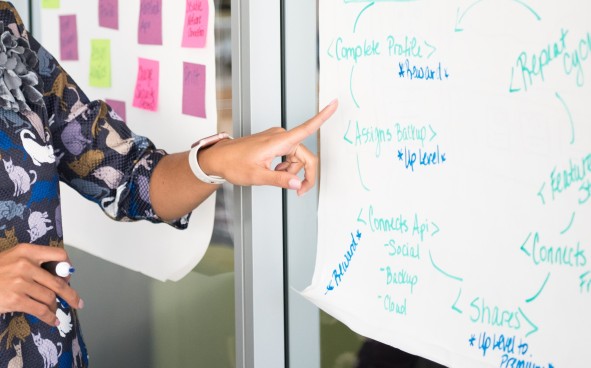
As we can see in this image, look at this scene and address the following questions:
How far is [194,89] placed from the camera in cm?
155

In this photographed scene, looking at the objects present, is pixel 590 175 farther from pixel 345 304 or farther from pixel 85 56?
pixel 85 56

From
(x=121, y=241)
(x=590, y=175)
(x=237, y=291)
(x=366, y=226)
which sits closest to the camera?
(x=590, y=175)

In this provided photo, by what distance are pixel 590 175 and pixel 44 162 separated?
88 centimetres

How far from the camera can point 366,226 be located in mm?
1198

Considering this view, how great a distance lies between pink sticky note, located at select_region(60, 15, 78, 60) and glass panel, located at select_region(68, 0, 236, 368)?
0.51 metres

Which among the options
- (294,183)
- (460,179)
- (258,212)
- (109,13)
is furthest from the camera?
(109,13)

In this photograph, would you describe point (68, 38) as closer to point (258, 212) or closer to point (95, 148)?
point (95, 148)

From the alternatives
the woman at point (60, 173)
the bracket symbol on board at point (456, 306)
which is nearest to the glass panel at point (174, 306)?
the woman at point (60, 173)

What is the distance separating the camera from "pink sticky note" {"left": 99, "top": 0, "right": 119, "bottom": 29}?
176 centimetres

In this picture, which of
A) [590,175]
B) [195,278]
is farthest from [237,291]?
[590,175]

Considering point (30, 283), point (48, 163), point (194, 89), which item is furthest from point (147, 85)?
point (30, 283)

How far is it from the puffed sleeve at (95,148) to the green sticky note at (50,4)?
0.67 meters

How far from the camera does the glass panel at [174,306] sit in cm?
151

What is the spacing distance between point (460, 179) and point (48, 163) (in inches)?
27.9
